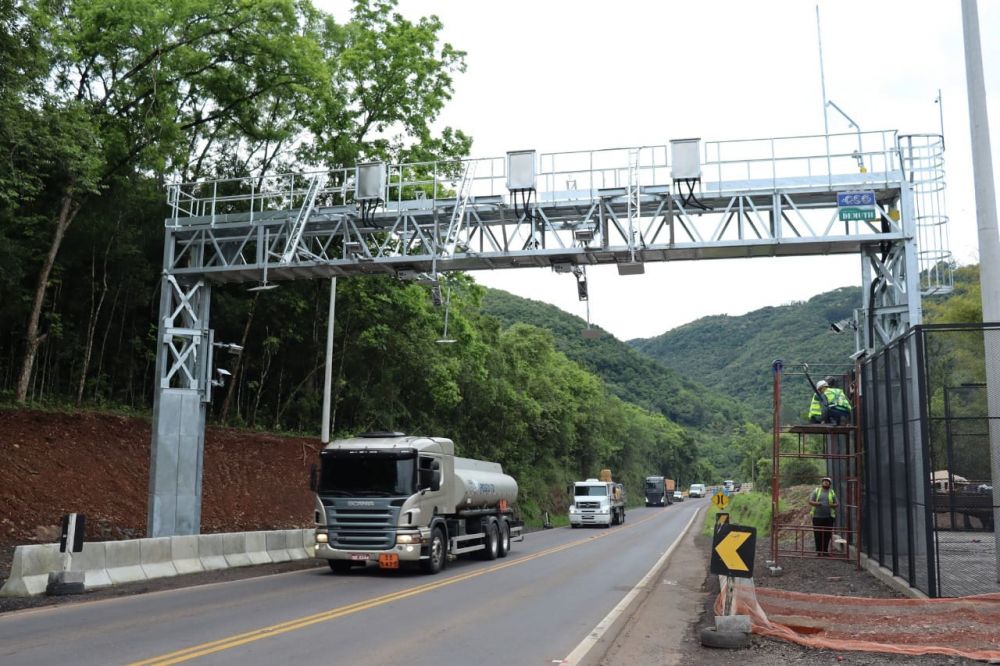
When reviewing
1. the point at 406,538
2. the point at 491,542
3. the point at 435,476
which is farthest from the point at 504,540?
the point at 406,538

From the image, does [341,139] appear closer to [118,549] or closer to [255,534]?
[255,534]

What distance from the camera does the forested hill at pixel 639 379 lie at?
141375 mm

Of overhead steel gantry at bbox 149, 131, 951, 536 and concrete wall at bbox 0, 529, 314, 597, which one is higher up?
overhead steel gantry at bbox 149, 131, 951, 536

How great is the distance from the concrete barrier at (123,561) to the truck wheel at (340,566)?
4250 millimetres

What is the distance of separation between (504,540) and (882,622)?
15249 millimetres

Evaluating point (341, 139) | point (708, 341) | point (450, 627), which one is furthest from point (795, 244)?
point (708, 341)

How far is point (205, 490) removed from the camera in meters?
27.9

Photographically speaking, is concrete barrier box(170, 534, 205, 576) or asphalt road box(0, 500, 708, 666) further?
concrete barrier box(170, 534, 205, 576)

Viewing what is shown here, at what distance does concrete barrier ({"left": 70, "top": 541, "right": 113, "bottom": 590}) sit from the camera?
1506 cm

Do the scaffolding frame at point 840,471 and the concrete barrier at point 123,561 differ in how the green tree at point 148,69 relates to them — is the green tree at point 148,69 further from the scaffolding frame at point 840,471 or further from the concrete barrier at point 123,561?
the scaffolding frame at point 840,471

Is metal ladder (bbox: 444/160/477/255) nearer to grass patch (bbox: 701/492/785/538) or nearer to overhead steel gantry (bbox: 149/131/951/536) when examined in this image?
overhead steel gantry (bbox: 149/131/951/536)

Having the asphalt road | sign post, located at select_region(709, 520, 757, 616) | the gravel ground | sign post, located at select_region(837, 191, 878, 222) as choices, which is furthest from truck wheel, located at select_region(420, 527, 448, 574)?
sign post, located at select_region(837, 191, 878, 222)

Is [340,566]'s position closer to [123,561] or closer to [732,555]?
[123,561]

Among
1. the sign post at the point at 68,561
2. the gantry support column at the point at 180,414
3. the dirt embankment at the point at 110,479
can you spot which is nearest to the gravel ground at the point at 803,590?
the sign post at the point at 68,561
